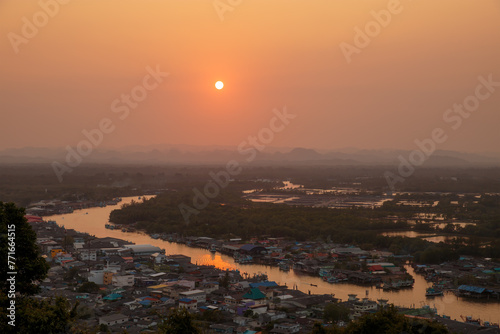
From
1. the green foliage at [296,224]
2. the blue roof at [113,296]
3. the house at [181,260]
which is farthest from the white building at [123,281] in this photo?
the green foliage at [296,224]

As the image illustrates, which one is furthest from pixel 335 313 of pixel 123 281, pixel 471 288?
pixel 123 281

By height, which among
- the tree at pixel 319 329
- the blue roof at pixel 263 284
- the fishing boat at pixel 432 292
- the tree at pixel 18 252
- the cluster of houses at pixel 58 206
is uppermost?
the tree at pixel 18 252

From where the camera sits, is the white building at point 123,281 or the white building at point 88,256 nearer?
the white building at point 123,281

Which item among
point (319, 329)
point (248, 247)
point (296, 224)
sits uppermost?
point (319, 329)

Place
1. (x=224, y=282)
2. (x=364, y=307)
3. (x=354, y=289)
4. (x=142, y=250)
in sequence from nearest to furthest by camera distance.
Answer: (x=364, y=307) → (x=224, y=282) → (x=354, y=289) → (x=142, y=250)

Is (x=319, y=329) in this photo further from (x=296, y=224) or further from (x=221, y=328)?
(x=296, y=224)

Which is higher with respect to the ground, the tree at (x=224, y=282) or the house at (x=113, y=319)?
the tree at (x=224, y=282)

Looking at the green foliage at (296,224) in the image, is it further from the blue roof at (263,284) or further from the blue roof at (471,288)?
the blue roof at (263,284)
